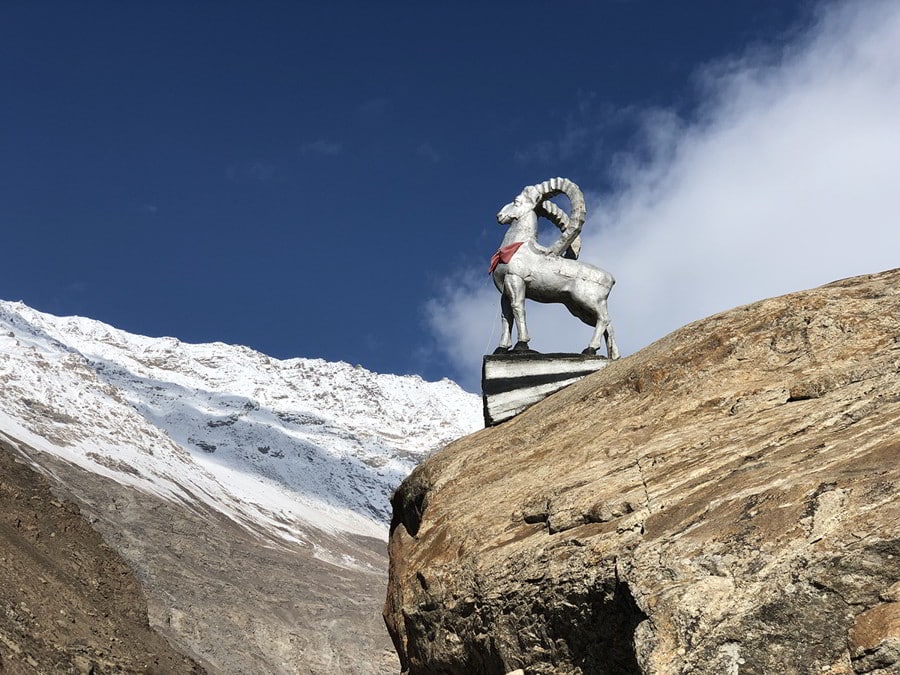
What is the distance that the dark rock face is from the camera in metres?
37.2

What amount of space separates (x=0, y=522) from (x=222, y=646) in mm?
27613

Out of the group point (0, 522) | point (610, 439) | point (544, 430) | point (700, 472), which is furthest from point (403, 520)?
point (0, 522)

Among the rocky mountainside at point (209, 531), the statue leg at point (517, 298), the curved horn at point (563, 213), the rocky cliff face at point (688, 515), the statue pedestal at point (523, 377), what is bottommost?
the rocky cliff face at point (688, 515)

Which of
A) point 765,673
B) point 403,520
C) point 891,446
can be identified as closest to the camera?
point 765,673

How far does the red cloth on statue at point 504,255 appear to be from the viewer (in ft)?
53.2

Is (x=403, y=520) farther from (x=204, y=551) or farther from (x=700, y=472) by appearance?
(x=204, y=551)

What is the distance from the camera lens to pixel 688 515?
7418 mm

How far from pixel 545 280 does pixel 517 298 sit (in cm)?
56

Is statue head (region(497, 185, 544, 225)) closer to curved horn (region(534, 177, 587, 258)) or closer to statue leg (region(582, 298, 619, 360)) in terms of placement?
curved horn (region(534, 177, 587, 258))

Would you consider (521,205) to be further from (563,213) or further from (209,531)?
(209,531)

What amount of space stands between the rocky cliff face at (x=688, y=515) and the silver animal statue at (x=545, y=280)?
3121mm

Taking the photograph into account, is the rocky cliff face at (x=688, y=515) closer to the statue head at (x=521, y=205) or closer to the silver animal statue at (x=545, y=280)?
the silver animal statue at (x=545, y=280)

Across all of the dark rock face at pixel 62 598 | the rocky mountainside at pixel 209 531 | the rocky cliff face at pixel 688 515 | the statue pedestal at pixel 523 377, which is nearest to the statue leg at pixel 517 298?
the statue pedestal at pixel 523 377

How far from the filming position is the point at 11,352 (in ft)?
514
